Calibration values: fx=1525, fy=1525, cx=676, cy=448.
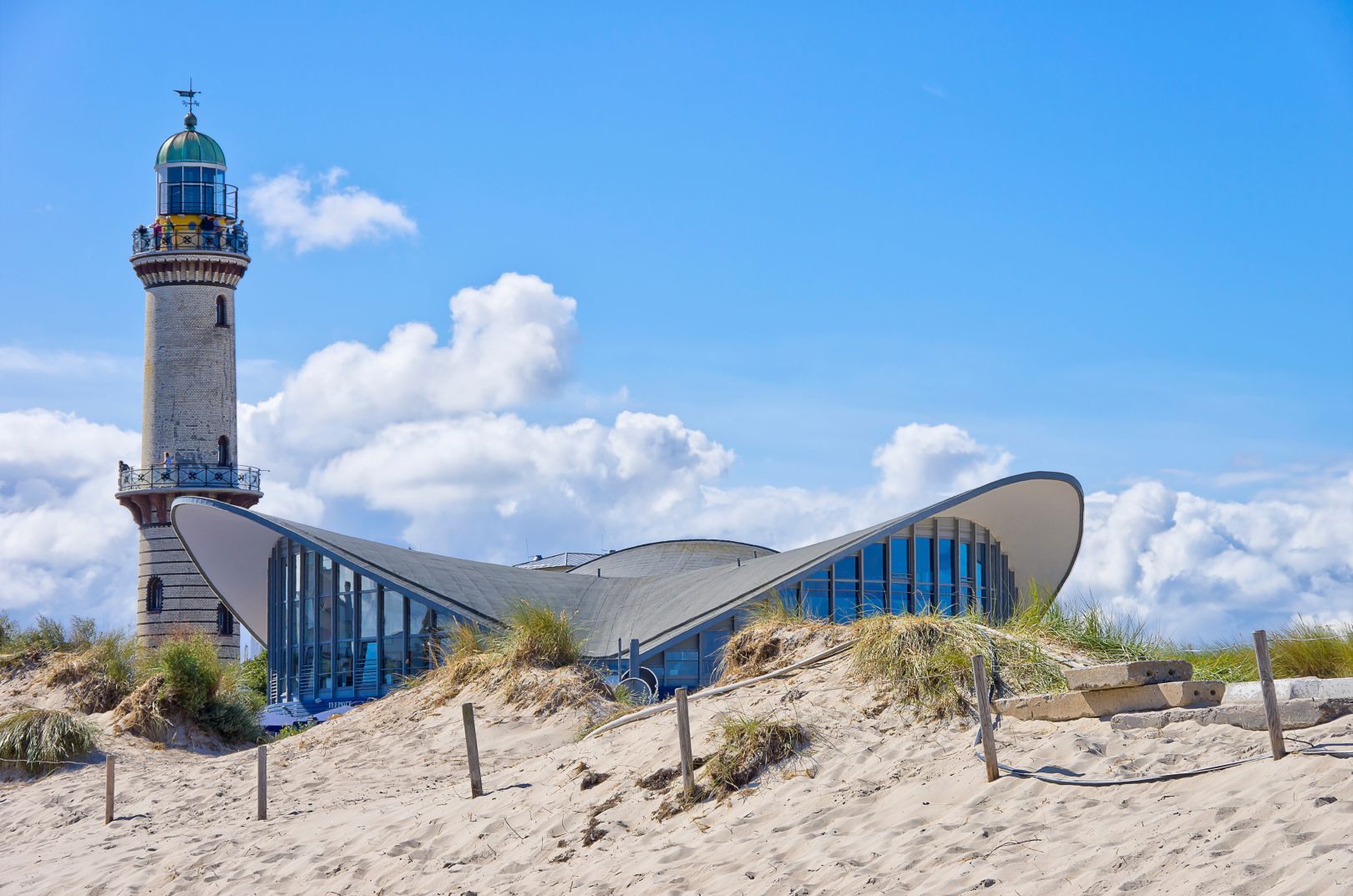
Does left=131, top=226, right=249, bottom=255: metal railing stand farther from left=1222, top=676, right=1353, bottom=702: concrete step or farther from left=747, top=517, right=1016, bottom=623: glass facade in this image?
left=1222, top=676, right=1353, bottom=702: concrete step

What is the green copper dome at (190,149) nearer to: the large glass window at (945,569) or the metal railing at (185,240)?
the metal railing at (185,240)

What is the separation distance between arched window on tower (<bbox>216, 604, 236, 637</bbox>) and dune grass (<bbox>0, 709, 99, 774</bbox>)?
23.7m

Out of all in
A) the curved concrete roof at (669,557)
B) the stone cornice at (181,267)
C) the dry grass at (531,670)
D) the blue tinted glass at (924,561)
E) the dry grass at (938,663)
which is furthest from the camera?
the stone cornice at (181,267)

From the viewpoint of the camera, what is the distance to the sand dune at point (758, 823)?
8.38 meters

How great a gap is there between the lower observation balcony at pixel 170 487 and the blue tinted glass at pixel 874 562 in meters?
21.7

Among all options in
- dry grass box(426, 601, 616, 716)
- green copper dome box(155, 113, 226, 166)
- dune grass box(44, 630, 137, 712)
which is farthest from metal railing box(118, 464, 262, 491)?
dry grass box(426, 601, 616, 716)

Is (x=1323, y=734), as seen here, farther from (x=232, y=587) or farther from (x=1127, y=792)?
(x=232, y=587)

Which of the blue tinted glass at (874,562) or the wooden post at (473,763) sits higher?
the blue tinted glass at (874,562)

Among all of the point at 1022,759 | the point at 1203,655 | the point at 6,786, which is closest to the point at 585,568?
the point at 6,786

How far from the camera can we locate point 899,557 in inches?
1252

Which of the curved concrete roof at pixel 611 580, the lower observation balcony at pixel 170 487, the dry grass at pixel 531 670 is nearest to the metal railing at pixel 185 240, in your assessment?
the lower observation balcony at pixel 170 487

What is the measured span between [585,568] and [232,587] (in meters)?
10.4

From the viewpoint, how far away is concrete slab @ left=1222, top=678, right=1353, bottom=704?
9.73m

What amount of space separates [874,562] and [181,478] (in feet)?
74.9
